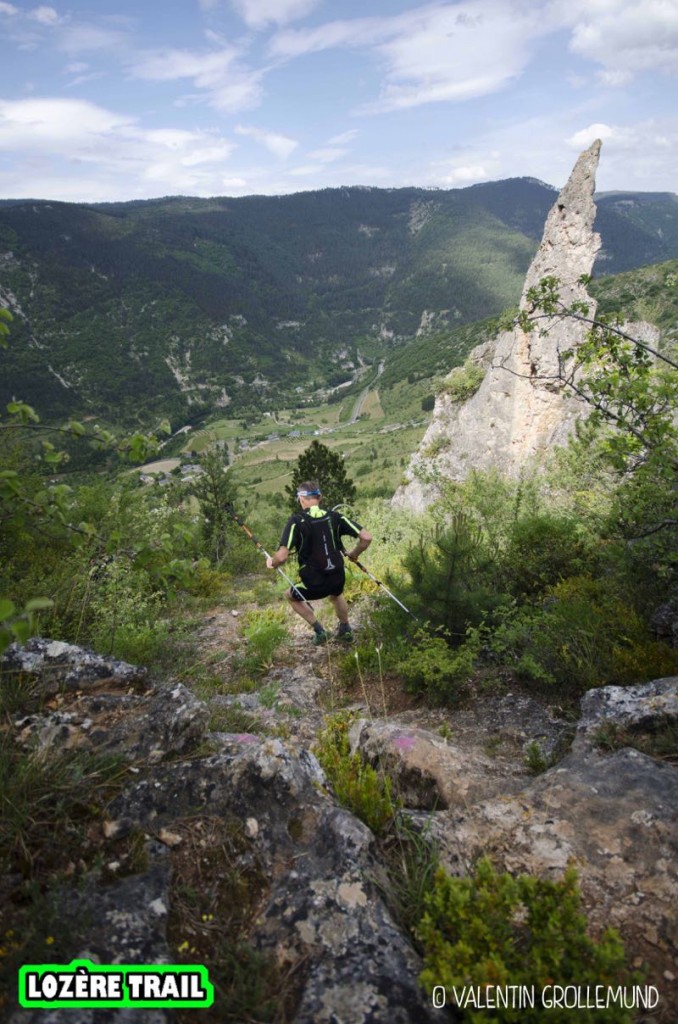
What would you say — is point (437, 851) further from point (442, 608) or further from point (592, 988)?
point (442, 608)

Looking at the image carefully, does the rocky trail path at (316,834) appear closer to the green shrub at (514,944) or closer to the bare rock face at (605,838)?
the bare rock face at (605,838)

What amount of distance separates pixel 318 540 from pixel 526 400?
33356mm

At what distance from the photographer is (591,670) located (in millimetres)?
5062

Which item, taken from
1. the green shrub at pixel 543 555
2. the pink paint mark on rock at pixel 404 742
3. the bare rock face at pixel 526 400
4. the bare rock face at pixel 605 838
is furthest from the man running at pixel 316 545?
the bare rock face at pixel 526 400

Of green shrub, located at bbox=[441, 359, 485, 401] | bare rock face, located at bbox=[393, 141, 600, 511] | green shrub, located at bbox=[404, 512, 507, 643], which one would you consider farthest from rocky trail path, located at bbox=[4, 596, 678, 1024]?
green shrub, located at bbox=[441, 359, 485, 401]

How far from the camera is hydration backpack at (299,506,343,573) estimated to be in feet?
23.5

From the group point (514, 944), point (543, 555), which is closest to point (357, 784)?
point (514, 944)

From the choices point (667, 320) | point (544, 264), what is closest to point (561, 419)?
point (544, 264)

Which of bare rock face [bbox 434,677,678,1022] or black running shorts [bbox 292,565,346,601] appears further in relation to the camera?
black running shorts [bbox 292,565,346,601]

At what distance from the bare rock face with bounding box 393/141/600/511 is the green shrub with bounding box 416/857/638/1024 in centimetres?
2361

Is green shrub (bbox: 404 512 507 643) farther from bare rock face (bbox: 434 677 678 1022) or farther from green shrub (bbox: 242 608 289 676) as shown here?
bare rock face (bbox: 434 677 678 1022)

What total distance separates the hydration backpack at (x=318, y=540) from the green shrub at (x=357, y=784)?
2.93m

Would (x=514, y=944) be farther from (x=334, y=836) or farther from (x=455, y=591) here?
(x=455, y=591)

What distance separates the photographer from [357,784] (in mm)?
3396
